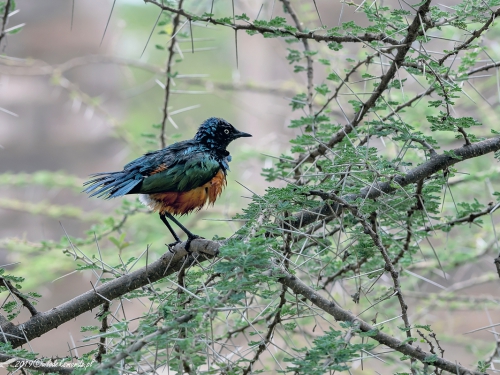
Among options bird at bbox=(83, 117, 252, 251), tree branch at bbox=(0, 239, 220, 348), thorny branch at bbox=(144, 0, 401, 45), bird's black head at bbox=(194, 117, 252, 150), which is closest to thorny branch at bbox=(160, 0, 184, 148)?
bird at bbox=(83, 117, 252, 251)

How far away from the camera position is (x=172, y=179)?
3588 mm

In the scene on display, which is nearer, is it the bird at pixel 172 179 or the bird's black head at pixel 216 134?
the bird at pixel 172 179

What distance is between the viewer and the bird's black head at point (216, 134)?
→ 4.14 metres

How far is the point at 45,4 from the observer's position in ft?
30.2

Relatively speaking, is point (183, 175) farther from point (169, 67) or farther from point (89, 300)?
point (89, 300)

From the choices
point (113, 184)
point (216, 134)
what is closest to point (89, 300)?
point (113, 184)

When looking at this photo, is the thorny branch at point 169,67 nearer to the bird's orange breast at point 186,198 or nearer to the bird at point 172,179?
the bird at point 172,179

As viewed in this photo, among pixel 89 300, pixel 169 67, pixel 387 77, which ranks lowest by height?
pixel 89 300

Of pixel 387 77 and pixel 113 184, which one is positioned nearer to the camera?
pixel 387 77

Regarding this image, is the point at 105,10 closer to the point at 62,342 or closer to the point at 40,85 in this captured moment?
the point at 40,85

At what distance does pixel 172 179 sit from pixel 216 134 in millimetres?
729

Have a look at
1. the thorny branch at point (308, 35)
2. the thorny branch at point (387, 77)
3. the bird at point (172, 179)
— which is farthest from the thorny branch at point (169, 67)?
the thorny branch at point (387, 77)

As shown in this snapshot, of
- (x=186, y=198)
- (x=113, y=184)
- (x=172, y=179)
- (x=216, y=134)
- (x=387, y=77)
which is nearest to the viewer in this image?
(x=387, y=77)

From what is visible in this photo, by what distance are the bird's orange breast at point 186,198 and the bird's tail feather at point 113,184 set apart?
9.6 inches
